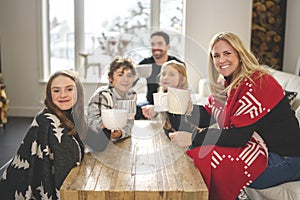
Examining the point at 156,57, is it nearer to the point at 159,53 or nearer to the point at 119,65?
the point at 159,53

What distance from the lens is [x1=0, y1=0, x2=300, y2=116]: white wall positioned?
4.70m

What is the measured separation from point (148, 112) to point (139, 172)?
344mm

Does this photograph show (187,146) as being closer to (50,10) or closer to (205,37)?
(205,37)

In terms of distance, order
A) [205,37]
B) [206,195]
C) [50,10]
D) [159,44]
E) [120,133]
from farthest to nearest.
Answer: [50,10], [205,37], [120,133], [159,44], [206,195]

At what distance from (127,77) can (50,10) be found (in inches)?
152

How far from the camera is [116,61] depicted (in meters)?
1.55

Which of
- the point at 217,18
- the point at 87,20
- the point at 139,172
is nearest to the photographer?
the point at 139,172

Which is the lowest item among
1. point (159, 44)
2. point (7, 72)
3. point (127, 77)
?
point (7, 72)

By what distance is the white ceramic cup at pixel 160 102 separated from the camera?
1607mm

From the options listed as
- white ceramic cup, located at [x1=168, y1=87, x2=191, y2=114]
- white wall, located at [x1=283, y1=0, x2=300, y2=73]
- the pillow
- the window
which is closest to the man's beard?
white ceramic cup, located at [x1=168, y1=87, x2=191, y2=114]

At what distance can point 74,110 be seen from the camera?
5.09 ft

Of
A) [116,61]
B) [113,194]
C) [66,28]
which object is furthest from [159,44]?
[66,28]

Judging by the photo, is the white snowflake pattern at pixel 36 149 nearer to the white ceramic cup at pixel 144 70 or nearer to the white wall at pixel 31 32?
the white ceramic cup at pixel 144 70

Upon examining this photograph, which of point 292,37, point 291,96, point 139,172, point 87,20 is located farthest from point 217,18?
point 139,172
